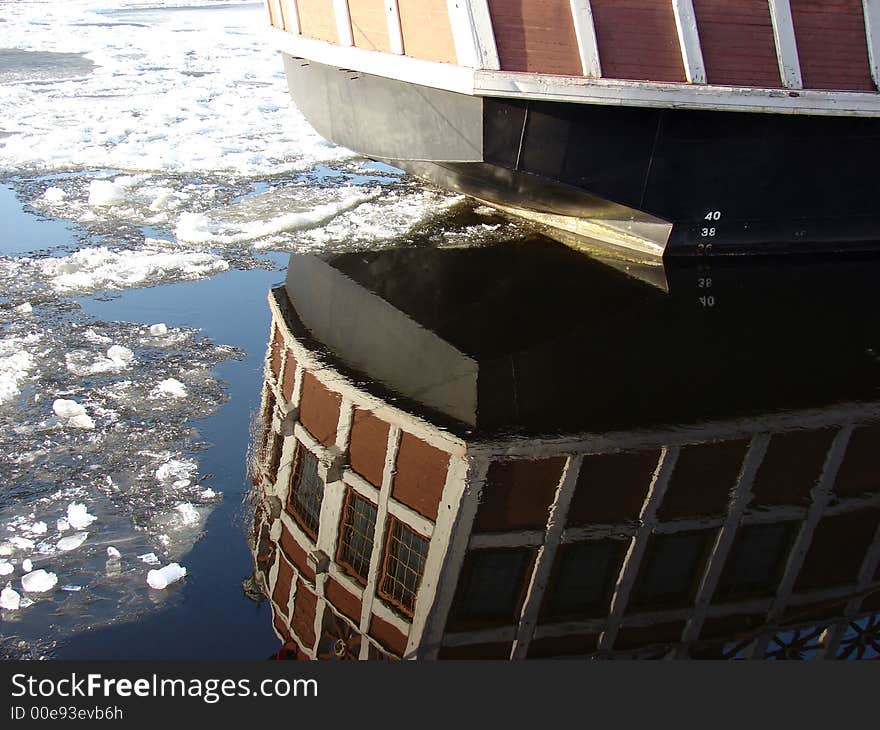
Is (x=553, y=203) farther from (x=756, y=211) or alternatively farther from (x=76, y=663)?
(x=76, y=663)

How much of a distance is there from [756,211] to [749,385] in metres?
2.66

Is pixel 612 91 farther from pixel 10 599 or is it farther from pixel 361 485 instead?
pixel 10 599

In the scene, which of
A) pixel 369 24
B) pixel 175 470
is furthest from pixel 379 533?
pixel 369 24

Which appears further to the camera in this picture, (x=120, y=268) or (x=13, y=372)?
(x=120, y=268)

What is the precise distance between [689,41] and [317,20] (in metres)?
3.34

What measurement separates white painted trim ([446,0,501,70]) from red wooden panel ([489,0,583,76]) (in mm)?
64

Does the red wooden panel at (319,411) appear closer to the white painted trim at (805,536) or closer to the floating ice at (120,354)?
the floating ice at (120,354)

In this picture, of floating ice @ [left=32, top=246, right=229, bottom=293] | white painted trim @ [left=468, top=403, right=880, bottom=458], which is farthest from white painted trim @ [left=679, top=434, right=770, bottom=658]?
floating ice @ [left=32, top=246, right=229, bottom=293]

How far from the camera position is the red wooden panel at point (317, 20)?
8461mm

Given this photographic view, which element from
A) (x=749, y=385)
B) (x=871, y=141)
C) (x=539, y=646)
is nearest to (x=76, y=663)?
(x=539, y=646)

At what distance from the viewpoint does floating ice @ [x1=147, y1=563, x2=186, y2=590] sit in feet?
13.8

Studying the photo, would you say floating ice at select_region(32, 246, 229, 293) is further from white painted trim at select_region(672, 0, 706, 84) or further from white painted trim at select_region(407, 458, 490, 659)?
white painted trim at select_region(672, 0, 706, 84)

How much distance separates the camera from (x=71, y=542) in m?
4.41

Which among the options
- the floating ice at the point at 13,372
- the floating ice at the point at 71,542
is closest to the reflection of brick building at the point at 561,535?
the floating ice at the point at 71,542
